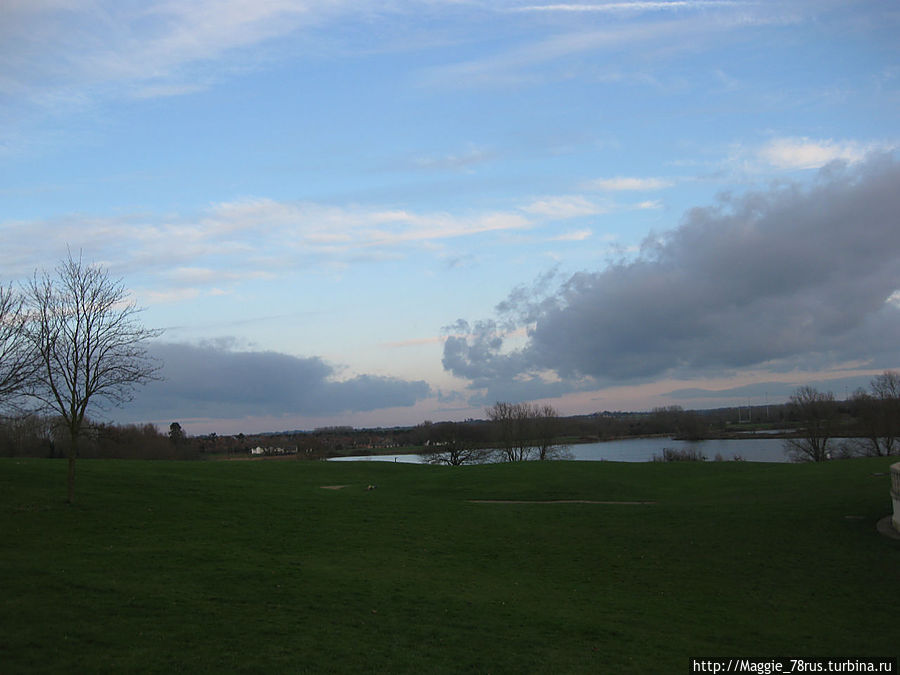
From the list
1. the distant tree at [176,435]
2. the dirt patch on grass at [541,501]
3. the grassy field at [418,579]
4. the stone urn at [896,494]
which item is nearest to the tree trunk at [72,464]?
the grassy field at [418,579]

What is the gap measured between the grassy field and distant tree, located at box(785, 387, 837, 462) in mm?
46618

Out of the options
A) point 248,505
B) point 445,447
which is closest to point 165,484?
point 248,505

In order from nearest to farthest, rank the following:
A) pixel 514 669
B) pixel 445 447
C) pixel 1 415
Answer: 1. pixel 514 669
2. pixel 1 415
3. pixel 445 447

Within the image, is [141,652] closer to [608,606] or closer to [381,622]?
[381,622]

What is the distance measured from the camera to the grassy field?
9547 mm

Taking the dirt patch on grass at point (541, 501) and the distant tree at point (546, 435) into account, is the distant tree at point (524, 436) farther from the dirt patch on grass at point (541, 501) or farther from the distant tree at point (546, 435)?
the dirt patch on grass at point (541, 501)

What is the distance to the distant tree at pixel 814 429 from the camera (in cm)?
→ 6988

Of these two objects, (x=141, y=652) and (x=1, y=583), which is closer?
(x=141, y=652)

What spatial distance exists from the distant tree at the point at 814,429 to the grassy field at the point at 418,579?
46.6m

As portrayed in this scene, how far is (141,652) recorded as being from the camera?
862 cm

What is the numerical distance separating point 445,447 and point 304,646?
67738 millimetres

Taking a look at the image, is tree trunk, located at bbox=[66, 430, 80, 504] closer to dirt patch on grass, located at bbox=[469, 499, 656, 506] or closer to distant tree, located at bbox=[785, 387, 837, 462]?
dirt patch on grass, located at bbox=[469, 499, 656, 506]

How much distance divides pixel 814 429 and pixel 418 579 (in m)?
70.6

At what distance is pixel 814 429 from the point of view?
234 feet
